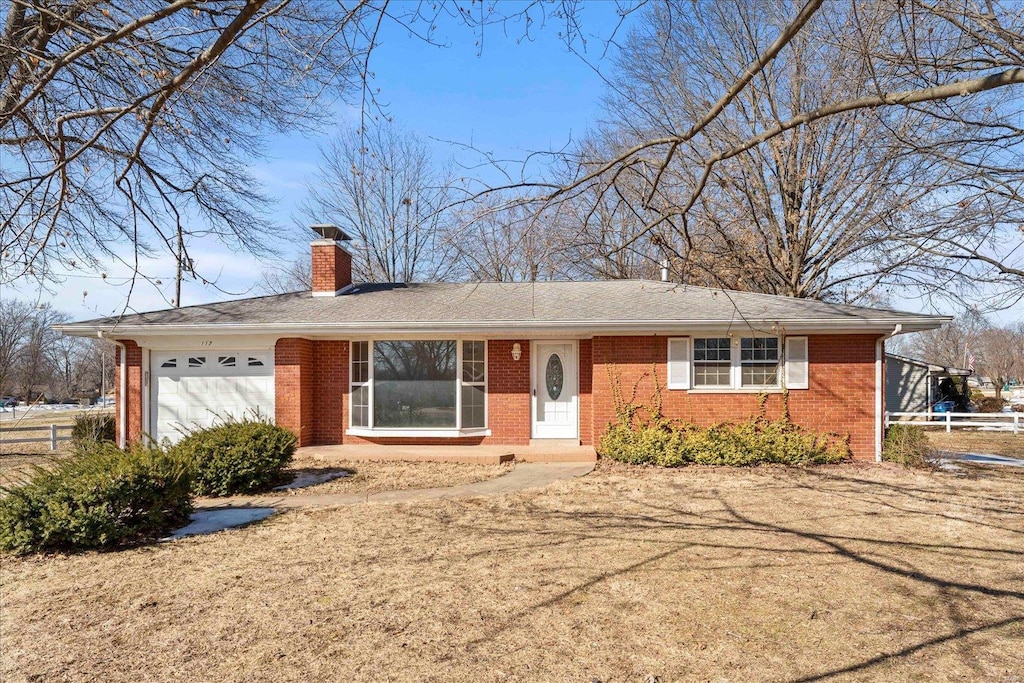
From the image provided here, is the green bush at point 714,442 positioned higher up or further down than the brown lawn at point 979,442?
higher up

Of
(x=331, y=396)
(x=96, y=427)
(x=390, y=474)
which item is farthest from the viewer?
(x=96, y=427)

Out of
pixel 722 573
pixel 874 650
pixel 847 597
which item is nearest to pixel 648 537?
pixel 722 573

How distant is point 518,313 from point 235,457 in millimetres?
5813

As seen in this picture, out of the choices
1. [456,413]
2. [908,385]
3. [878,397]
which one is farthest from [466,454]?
[908,385]

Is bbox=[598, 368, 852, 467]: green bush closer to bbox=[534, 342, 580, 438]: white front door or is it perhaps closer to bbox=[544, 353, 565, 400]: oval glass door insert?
bbox=[534, 342, 580, 438]: white front door

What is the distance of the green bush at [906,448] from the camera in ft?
36.5

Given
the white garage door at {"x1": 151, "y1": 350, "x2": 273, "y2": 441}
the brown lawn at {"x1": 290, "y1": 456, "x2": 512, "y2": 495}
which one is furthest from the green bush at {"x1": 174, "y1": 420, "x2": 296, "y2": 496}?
the white garage door at {"x1": 151, "y1": 350, "x2": 273, "y2": 441}

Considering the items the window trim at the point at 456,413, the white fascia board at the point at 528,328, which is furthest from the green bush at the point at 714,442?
the window trim at the point at 456,413

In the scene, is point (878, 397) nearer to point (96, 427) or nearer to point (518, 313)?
point (518, 313)

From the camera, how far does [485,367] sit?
12547 mm

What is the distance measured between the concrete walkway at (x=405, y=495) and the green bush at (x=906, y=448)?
5.94m

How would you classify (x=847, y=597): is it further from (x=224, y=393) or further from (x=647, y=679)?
(x=224, y=393)

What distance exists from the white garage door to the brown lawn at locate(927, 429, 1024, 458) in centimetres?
1435

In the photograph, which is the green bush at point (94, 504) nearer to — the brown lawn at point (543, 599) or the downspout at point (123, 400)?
the brown lawn at point (543, 599)
